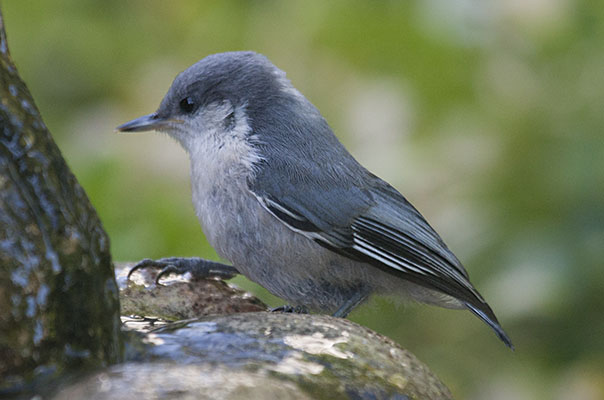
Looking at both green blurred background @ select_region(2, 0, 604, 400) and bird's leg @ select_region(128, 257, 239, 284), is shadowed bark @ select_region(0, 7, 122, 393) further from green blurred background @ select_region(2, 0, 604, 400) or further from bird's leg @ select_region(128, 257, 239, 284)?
green blurred background @ select_region(2, 0, 604, 400)

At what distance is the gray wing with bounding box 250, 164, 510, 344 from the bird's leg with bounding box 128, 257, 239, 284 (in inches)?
14.8

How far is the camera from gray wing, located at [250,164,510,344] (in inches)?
103

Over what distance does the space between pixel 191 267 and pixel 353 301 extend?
1.92 feet

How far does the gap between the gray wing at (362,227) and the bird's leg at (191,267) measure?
38 centimetres

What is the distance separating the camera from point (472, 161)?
13.1 ft


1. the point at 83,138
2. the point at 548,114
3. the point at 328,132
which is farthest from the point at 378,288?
the point at 83,138

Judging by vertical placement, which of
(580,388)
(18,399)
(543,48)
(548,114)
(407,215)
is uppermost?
(543,48)

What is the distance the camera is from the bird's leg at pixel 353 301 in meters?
2.66

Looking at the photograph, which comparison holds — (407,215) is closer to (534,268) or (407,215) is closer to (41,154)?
(534,268)

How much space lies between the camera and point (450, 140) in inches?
162

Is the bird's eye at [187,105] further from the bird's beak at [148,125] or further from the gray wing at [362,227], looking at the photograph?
the gray wing at [362,227]

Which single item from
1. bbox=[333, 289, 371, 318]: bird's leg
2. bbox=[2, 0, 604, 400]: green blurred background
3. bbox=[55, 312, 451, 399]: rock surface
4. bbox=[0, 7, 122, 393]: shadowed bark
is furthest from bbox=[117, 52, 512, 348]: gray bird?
bbox=[0, 7, 122, 393]: shadowed bark

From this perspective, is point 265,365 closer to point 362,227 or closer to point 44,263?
point 44,263

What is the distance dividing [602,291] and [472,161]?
873 mm
